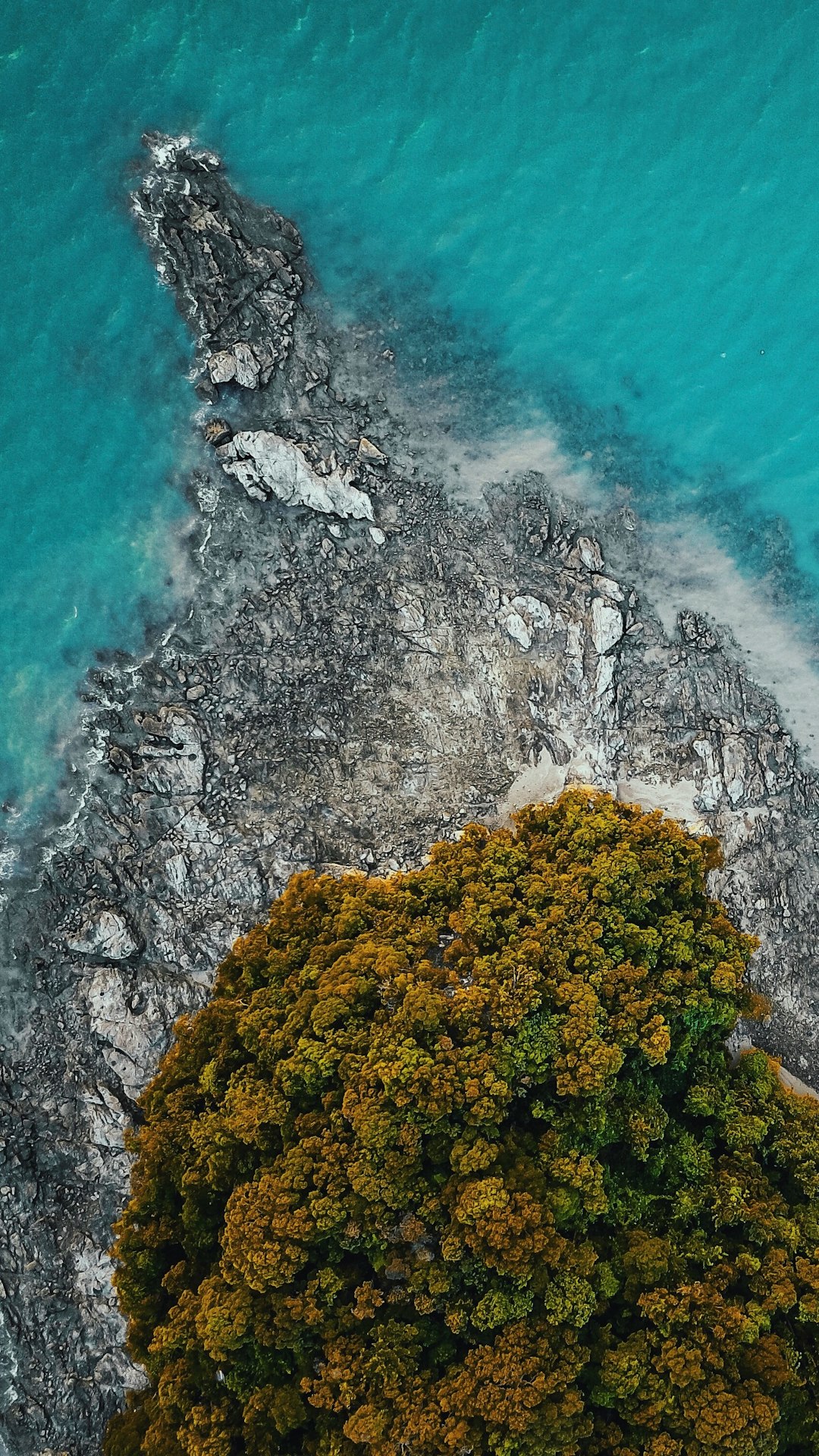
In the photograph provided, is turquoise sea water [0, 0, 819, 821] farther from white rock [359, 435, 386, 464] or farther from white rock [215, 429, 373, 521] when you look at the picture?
white rock [359, 435, 386, 464]

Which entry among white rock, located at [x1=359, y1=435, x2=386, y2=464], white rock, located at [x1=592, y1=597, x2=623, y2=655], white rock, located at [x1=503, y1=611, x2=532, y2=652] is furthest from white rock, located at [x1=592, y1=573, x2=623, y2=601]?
white rock, located at [x1=359, y1=435, x2=386, y2=464]

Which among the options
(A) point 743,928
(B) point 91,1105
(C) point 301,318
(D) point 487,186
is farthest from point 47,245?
(A) point 743,928

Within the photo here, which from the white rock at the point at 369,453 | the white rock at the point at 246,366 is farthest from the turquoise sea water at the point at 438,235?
the white rock at the point at 369,453

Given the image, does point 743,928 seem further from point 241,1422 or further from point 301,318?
point 301,318

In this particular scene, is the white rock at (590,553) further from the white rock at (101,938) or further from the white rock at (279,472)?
the white rock at (101,938)

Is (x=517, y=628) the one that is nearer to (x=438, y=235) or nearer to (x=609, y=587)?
(x=609, y=587)

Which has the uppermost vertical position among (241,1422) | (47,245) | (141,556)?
(47,245)
